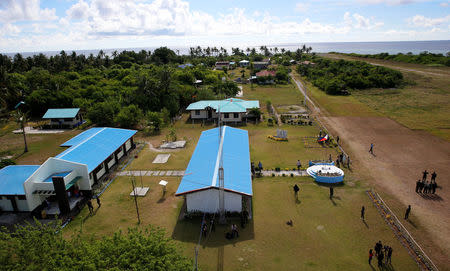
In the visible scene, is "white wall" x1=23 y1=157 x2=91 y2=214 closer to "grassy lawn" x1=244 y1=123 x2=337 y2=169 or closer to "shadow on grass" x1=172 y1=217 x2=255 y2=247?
"shadow on grass" x1=172 y1=217 x2=255 y2=247

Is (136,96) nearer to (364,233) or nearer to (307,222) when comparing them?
(307,222)

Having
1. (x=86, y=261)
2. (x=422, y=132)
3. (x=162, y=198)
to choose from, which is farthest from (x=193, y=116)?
(x=86, y=261)

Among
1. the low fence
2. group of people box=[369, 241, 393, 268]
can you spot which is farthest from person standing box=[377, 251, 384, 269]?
the low fence

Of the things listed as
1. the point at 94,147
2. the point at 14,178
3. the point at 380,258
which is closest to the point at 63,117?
the point at 94,147

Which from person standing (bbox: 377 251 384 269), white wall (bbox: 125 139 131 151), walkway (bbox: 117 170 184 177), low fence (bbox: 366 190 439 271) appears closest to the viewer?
person standing (bbox: 377 251 384 269)

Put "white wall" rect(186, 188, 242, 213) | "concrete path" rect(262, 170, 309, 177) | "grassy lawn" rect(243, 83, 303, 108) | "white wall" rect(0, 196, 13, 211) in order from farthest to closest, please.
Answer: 1. "grassy lawn" rect(243, 83, 303, 108)
2. "concrete path" rect(262, 170, 309, 177)
3. "white wall" rect(0, 196, 13, 211)
4. "white wall" rect(186, 188, 242, 213)

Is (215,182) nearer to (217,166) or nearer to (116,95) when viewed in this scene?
(217,166)

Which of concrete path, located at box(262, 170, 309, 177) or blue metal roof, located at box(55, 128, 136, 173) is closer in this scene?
blue metal roof, located at box(55, 128, 136, 173)
